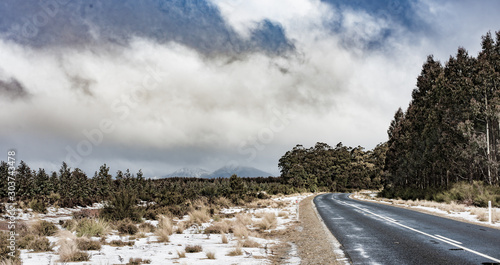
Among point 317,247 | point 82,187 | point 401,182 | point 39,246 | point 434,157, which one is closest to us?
point 39,246

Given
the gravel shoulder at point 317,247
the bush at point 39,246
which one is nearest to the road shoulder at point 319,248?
the gravel shoulder at point 317,247

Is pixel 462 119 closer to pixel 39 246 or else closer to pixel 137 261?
pixel 137 261

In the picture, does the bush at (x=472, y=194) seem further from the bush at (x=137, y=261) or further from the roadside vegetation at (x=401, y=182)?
the bush at (x=137, y=261)

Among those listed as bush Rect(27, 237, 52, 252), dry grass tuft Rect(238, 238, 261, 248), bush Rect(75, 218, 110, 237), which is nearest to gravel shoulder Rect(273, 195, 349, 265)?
dry grass tuft Rect(238, 238, 261, 248)

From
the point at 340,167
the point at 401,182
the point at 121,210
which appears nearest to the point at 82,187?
the point at 121,210

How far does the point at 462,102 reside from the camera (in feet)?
105

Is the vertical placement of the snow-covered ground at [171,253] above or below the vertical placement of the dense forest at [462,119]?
below

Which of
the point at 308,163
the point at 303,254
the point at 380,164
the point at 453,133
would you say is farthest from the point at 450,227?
the point at 380,164

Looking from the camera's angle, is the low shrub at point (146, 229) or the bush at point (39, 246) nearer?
the bush at point (39, 246)

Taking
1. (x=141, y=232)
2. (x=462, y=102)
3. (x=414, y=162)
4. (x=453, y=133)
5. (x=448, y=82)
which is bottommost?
(x=141, y=232)

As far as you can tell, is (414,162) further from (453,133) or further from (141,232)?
(141,232)

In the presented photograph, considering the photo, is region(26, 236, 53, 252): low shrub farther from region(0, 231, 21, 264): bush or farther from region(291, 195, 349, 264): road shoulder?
region(291, 195, 349, 264): road shoulder

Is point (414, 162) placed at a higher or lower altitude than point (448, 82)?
lower

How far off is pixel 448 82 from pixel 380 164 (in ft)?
→ 254
